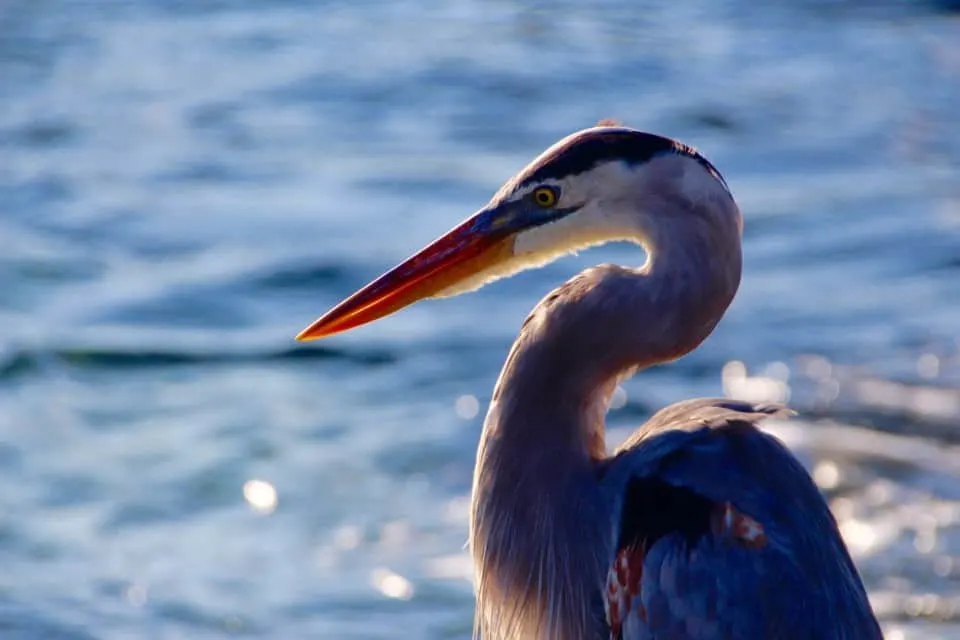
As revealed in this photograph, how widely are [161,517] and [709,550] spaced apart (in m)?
4.00

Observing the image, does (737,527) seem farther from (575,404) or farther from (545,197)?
(545,197)

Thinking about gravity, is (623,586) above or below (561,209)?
below

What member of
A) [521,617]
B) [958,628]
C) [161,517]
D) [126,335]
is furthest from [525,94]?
[521,617]

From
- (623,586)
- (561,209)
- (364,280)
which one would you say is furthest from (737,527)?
(364,280)

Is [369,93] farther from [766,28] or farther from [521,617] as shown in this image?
[521,617]

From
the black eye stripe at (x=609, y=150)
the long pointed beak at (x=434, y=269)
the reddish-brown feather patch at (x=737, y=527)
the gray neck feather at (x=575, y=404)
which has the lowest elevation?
the reddish-brown feather patch at (x=737, y=527)

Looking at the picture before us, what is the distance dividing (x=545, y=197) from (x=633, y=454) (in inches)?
23.6

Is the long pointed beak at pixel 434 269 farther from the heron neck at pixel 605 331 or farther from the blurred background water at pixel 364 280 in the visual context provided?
the blurred background water at pixel 364 280

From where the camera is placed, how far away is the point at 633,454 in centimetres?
430

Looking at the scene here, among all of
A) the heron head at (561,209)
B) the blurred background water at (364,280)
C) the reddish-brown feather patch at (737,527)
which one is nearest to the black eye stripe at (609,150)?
the heron head at (561,209)

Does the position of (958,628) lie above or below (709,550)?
above

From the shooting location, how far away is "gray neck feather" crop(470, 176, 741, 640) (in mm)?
4195

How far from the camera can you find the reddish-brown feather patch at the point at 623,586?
4215 mm

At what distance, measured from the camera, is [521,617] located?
4.46 metres
